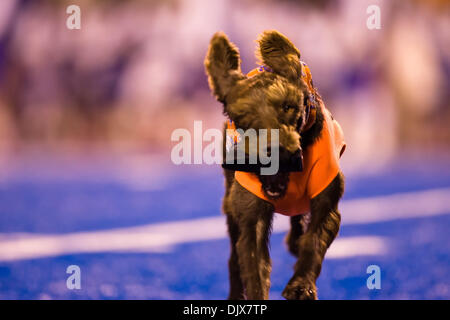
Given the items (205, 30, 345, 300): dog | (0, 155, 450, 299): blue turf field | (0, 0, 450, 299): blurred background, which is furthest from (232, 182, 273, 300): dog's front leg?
(0, 0, 450, 299): blurred background

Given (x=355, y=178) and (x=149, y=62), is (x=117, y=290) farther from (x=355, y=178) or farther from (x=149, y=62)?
(x=149, y=62)

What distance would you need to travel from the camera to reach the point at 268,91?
9.28 feet

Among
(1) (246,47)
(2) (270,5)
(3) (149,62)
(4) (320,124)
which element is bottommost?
(4) (320,124)

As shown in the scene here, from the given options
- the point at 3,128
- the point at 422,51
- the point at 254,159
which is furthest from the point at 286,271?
the point at 3,128

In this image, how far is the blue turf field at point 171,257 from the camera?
4.54 m

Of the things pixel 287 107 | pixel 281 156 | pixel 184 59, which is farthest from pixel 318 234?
pixel 184 59

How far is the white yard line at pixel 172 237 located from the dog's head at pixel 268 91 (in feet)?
11.2

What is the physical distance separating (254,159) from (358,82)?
11072mm

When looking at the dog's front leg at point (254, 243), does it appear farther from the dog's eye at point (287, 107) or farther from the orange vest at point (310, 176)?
the dog's eye at point (287, 107)

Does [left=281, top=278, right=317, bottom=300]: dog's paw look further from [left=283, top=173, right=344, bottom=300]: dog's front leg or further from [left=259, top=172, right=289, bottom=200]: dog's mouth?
[left=259, top=172, right=289, bottom=200]: dog's mouth

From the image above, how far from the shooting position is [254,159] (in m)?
2.80

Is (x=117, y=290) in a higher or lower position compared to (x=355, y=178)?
lower

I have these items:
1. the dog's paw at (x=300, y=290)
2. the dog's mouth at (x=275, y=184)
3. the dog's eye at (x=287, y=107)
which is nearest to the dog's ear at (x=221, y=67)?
the dog's eye at (x=287, y=107)

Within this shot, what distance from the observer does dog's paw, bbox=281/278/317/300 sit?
3020 mm
